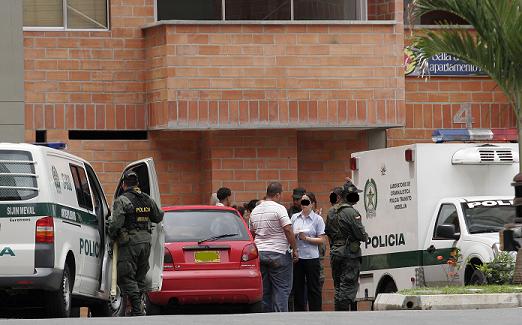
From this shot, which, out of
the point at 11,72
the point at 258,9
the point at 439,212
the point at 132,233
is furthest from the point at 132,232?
the point at 258,9

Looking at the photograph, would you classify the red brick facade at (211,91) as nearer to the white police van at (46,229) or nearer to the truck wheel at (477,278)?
the truck wheel at (477,278)

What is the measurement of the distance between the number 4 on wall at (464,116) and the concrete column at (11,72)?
7301 millimetres

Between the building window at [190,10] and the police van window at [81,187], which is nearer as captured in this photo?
the police van window at [81,187]

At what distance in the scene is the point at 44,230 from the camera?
56.1 feet

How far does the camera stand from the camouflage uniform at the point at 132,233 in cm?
1892

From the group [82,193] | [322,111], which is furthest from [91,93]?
[82,193]

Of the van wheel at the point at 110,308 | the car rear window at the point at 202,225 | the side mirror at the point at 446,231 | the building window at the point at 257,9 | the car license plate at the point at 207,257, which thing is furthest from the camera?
the building window at the point at 257,9

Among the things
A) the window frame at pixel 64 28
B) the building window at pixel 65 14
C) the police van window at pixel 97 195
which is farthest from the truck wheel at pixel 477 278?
the building window at pixel 65 14

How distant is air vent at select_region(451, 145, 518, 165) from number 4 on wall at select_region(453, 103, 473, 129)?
17.6 ft

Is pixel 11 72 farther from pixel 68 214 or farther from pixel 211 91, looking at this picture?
pixel 68 214

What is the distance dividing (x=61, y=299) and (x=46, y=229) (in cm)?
89

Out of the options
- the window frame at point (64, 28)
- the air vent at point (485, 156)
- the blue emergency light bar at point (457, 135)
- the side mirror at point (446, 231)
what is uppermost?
the window frame at point (64, 28)

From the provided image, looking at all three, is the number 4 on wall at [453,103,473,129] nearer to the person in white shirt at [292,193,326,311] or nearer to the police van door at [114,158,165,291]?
the person in white shirt at [292,193,326,311]

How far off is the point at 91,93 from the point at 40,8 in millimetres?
1608
